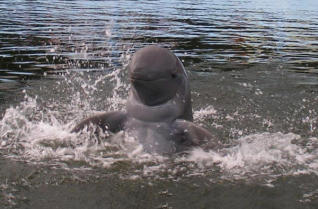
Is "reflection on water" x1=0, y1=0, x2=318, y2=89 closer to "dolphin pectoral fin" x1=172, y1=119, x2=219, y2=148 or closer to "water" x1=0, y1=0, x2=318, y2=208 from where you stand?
"water" x1=0, y1=0, x2=318, y2=208

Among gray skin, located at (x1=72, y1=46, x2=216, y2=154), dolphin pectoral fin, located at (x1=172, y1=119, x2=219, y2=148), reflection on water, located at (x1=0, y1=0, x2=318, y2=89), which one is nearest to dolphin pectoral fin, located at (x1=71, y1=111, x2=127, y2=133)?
gray skin, located at (x1=72, y1=46, x2=216, y2=154)

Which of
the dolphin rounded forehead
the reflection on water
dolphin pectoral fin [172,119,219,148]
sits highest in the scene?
the dolphin rounded forehead

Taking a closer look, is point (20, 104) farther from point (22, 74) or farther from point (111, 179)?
point (111, 179)

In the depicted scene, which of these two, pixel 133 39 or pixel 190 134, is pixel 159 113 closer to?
pixel 190 134

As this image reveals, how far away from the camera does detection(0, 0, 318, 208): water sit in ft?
16.1

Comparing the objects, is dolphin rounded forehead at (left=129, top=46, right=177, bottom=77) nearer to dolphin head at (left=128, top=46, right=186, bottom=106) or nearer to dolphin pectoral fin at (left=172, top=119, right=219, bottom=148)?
dolphin head at (left=128, top=46, right=186, bottom=106)

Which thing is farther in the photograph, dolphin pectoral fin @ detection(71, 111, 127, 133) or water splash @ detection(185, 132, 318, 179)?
dolphin pectoral fin @ detection(71, 111, 127, 133)

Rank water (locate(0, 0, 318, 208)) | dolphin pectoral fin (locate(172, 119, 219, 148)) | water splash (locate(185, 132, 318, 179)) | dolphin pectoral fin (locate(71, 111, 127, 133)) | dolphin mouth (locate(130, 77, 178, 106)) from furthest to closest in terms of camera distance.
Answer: dolphin pectoral fin (locate(71, 111, 127, 133)) < dolphin pectoral fin (locate(172, 119, 219, 148)) < dolphin mouth (locate(130, 77, 178, 106)) < water splash (locate(185, 132, 318, 179)) < water (locate(0, 0, 318, 208))

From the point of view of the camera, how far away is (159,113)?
612 centimetres

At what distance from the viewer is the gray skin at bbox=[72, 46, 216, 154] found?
588cm

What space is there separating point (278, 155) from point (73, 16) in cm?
2151

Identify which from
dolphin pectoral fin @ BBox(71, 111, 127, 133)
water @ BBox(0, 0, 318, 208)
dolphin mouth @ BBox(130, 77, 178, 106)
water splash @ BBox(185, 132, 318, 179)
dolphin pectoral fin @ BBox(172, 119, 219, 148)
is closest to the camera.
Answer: water @ BBox(0, 0, 318, 208)

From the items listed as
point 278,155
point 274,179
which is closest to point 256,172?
point 274,179

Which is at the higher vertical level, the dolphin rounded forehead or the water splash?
the dolphin rounded forehead
